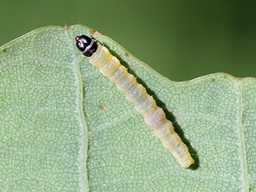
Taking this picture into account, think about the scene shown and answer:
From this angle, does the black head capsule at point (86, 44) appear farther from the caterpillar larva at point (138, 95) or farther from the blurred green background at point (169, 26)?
the blurred green background at point (169, 26)

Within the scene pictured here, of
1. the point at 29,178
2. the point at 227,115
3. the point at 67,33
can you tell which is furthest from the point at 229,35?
the point at 29,178

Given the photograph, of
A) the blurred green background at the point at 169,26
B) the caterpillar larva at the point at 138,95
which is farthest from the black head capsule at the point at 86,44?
the blurred green background at the point at 169,26

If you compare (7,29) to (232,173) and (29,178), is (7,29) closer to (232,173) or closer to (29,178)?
(29,178)

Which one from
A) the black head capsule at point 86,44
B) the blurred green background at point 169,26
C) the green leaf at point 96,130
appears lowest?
the green leaf at point 96,130

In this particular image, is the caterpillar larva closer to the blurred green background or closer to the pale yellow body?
the pale yellow body

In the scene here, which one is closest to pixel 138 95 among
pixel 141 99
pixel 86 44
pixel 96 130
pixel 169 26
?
pixel 141 99
